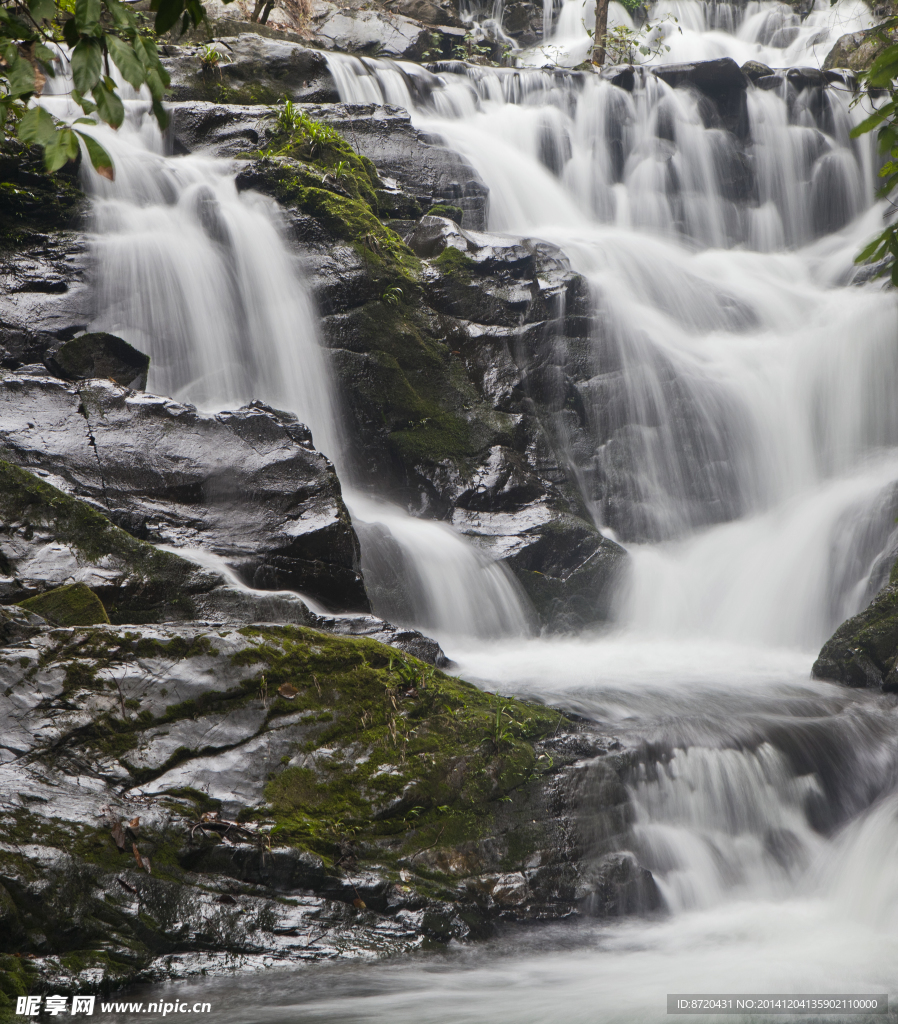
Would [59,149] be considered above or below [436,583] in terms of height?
above

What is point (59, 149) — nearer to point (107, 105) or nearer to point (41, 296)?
point (107, 105)

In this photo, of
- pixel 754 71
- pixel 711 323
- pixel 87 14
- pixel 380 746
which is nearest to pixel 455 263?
pixel 711 323

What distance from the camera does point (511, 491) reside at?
927cm

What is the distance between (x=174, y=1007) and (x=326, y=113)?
12.5 metres

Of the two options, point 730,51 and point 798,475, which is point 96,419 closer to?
point 798,475

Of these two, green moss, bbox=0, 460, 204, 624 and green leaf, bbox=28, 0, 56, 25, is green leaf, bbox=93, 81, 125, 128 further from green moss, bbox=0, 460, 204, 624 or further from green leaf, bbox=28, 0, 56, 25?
green moss, bbox=0, 460, 204, 624

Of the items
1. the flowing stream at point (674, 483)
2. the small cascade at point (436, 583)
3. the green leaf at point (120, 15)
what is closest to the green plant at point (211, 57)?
the flowing stream at point (674, 483)

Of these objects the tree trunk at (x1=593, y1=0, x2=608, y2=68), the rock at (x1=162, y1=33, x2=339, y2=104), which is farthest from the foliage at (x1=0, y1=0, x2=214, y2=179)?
the tree trunk at (x1=593, y1=0, x2=608, y2=68)

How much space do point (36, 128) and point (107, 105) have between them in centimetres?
15

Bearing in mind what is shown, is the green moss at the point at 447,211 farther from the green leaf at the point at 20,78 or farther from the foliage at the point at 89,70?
the green leaf at the point at 20,78

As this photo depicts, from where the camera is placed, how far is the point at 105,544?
5352 mm

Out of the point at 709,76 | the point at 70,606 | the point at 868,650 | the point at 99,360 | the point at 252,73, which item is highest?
the point at 252,73

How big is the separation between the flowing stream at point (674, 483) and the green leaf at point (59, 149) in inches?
119

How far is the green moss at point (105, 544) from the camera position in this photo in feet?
17.0
